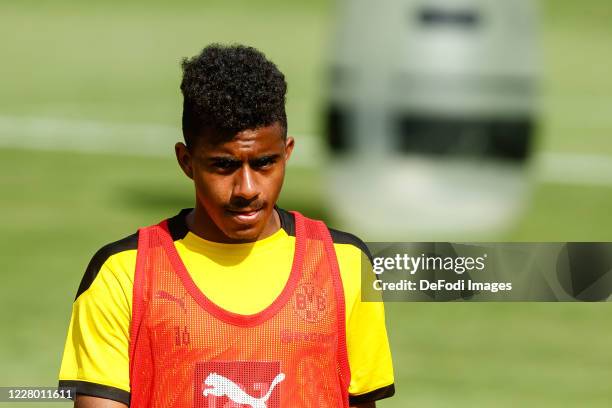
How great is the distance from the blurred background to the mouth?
617 cm

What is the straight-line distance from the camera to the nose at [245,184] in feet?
16.0

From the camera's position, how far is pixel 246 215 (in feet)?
16.3

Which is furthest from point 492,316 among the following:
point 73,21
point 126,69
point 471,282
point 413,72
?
point 73,21

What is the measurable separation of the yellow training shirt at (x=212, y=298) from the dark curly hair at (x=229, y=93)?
40 cm

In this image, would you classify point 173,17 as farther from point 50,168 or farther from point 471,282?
point 471,282

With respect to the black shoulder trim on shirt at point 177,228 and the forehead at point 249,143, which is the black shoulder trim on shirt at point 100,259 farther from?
the forehead at point 249,143

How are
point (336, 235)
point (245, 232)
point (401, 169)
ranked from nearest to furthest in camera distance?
point (245, 232), point (336, 235), point (401, 169)

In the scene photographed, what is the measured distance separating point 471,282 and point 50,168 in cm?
1355

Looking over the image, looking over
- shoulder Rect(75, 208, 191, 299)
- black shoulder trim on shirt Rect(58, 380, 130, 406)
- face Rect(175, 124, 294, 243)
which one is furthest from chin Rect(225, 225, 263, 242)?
black shoulder trim on shirt Rect(58, 380, 130, 406)

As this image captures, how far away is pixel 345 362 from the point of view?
5148mm

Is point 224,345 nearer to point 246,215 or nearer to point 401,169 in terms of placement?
point 246,215

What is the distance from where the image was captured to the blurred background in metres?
12.0

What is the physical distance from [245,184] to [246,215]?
127 mm

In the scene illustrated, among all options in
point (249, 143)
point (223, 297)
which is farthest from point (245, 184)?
point (223, 297)
